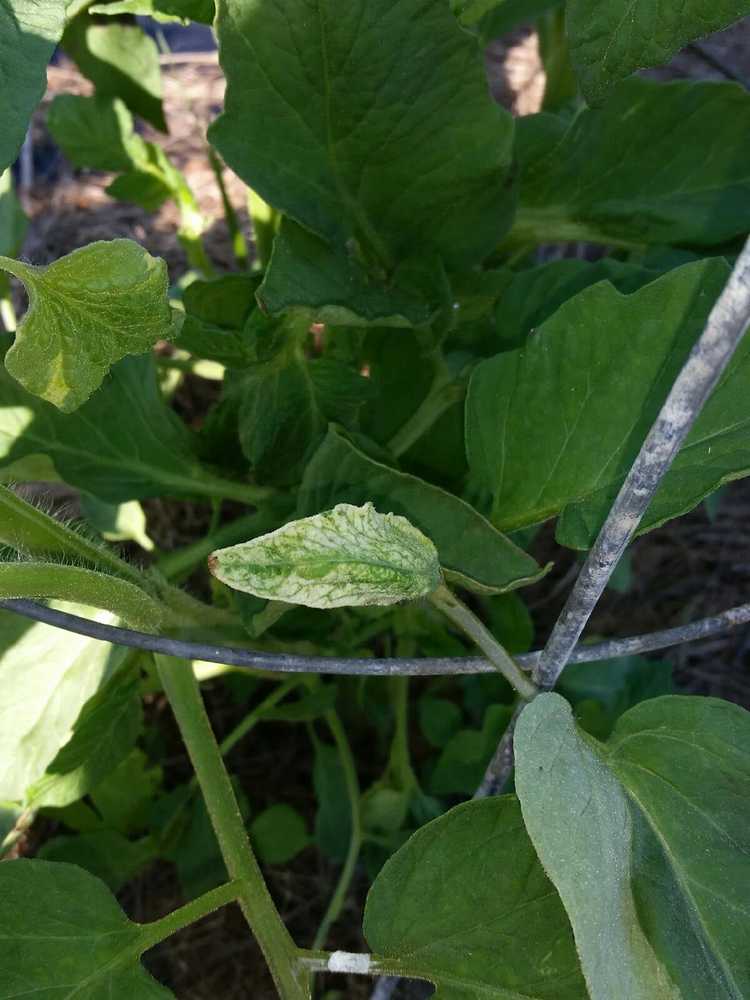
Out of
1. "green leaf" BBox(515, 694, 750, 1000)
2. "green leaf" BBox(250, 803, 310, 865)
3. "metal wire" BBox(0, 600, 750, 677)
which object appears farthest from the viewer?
"green leaf" BBox(250, 803, 310, 865)

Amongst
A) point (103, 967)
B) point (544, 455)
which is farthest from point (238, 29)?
point (103, 967)

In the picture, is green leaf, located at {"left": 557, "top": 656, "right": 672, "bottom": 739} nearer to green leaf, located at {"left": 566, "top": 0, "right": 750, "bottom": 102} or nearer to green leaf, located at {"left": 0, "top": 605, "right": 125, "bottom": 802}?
green leaf, located at {"left": 0, "top": 605, "right": 125, "bottom": 802}

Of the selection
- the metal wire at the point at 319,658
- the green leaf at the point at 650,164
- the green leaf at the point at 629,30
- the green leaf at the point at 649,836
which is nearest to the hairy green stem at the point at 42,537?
the metal wire at the point at 319,658

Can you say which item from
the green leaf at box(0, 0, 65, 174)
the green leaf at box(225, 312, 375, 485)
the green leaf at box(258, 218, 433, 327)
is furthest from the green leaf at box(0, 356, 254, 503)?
the green leaf at box(0, 0, 65, 174)

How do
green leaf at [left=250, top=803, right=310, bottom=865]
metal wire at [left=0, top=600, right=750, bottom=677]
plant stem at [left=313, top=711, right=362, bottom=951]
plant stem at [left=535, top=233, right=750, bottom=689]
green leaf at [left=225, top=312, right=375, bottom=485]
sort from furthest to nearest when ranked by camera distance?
1. green leaf at [left=250, top=803, right=310, bottom=865]
2. plant stem at [left=313, top=711, right=362, bottom=951]
3. green leaf at [left=225, top=312, right=375, bottom=485]
4. metal wire at [left=0, top=600, right=750, bottom=677]
5. plant stem at [left=535, top=233, right=750, bottom=689]

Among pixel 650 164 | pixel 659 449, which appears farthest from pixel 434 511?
pixel 650 164

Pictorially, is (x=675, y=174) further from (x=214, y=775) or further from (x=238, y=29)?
(x=214, y=775)

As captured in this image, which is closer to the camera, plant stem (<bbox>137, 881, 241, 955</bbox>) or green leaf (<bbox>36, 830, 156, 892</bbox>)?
plant stem (<bbox>137, 881, 241, 955</bbox>)

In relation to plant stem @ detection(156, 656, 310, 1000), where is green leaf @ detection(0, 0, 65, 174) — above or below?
above
